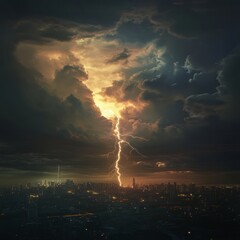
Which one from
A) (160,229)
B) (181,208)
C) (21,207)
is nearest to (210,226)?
(160,229)

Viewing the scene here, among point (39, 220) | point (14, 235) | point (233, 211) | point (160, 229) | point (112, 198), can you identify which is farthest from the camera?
point (112, 198)

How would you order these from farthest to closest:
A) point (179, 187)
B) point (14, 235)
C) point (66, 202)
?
point (179, 187), point (66, 202), point (14, 235)

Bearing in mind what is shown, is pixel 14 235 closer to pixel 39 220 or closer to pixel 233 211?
pixel 39 220

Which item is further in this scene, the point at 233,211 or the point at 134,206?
the point at 134,206

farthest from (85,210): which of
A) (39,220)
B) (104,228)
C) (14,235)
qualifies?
(14,235)

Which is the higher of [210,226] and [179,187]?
[179,187]

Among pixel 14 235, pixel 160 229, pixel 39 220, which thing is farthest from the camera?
pixel 39 220

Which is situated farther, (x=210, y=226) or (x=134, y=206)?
(x=134, y=206)

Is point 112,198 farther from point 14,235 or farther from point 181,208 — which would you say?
point 14,235

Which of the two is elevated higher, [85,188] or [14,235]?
[85,188]
